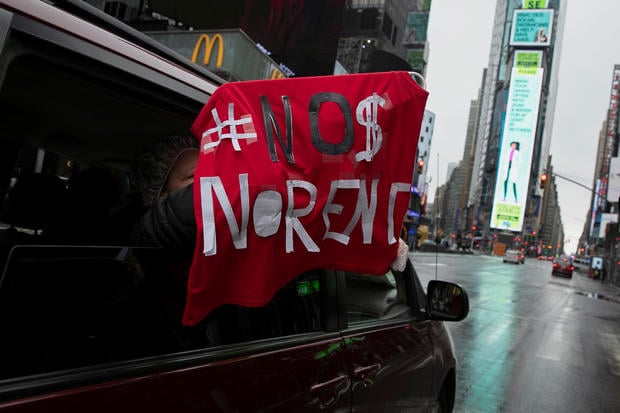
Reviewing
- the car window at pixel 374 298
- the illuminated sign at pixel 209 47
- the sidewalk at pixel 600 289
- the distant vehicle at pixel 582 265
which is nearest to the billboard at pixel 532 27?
the distant vehicle at pixel 582 265

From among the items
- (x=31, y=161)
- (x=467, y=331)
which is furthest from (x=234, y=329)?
(x=467, y=331)

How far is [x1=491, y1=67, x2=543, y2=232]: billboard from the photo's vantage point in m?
114

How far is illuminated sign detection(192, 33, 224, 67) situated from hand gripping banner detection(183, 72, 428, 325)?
33.1 ft

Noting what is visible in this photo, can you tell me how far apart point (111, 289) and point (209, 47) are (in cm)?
1084

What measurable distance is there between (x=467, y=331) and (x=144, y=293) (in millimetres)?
8647

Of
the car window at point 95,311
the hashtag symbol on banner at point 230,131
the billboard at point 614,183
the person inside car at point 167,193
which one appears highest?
the billboard at point 614,183

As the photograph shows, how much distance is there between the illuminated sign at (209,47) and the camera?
436 inches

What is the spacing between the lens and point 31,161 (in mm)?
1604

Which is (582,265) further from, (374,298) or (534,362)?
(374,298)

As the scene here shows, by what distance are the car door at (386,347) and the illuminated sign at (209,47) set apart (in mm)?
9149

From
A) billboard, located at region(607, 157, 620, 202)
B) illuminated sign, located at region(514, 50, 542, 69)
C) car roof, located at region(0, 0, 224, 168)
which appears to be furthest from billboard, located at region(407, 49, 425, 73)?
car roof, located at region(0, 0, 224, 168)

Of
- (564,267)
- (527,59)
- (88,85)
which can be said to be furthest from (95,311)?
(527,59)

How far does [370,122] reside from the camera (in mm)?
1524

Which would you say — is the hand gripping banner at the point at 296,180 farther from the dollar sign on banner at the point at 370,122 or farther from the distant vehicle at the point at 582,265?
the distant vehicle at the point at 582,265
